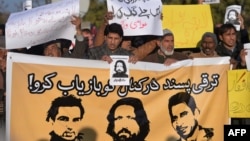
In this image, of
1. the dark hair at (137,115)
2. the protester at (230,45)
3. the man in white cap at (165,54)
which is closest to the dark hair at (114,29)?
the man in white cap at (165,54)

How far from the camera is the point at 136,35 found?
7.24 meters

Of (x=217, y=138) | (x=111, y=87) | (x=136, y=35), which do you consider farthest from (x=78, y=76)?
(x=217, y=138)

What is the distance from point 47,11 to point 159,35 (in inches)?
52.4

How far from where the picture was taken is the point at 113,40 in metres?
6.95

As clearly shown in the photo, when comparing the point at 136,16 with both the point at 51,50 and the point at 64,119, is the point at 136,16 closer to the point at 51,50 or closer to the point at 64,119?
the point at 51,50

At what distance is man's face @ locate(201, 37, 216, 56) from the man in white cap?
257 millimetres

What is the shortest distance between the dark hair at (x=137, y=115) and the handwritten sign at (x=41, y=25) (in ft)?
3.01

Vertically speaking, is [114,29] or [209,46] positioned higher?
[114,29]

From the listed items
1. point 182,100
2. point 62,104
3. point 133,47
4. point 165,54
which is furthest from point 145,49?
point 62,104

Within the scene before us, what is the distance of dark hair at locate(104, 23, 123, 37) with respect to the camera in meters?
7.01

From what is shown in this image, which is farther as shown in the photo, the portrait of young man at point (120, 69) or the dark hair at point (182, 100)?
the dark hair at point (182, 100)

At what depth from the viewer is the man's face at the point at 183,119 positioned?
23.2ft

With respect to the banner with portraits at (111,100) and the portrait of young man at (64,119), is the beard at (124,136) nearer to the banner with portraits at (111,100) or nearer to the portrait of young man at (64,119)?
the banner with portraits at (111,100)

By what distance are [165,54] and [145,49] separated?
24 centimetres
